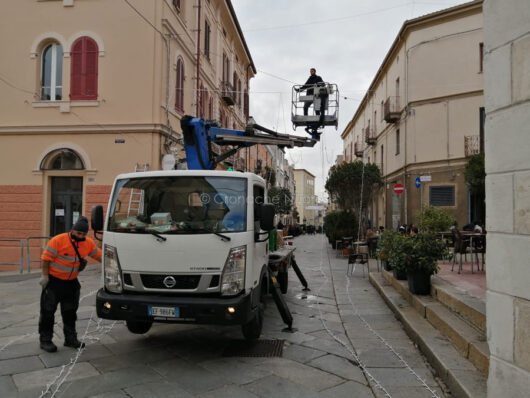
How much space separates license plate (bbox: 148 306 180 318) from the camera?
16.0 feet

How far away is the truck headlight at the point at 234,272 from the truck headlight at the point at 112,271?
123 centimetres

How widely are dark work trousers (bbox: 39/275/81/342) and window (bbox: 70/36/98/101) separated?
10827 millimetres

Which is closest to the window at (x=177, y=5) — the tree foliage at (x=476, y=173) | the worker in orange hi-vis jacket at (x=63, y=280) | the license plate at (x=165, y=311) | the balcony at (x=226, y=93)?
the balcony at (x=226, y=93)

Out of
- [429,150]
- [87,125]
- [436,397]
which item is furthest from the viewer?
[429,150]

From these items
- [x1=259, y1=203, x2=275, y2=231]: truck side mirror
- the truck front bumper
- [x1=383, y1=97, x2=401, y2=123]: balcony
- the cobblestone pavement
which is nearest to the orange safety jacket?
the truck front bumper

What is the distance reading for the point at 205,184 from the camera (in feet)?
18.0

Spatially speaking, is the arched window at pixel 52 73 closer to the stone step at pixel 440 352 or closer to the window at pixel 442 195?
the stone step at pixel 440 352

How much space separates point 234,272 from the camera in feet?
16.6

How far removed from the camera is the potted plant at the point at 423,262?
23.7 ft

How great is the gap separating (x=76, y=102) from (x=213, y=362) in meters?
12.5

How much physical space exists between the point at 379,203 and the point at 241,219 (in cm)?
2757

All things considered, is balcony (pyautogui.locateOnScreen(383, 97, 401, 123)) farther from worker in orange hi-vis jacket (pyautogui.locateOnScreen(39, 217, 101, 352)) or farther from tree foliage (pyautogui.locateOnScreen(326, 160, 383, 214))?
worker in orange hi-vis jacket (pyautogui.locateOnScreen(39, 217, 101, 352))

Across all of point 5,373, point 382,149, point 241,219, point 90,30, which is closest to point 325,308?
point 241,219

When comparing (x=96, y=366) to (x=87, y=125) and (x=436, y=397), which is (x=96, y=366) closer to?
(x=436, y=397)
